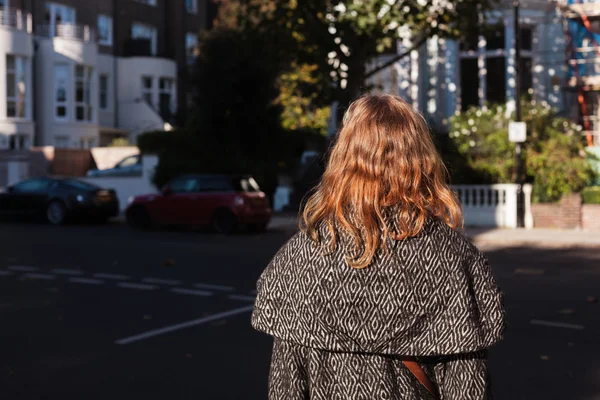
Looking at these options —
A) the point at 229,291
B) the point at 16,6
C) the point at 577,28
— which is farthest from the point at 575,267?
the point at 16,6

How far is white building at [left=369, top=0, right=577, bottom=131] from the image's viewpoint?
3066 cm

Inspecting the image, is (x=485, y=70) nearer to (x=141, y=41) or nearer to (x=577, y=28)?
(x=577, y=28)

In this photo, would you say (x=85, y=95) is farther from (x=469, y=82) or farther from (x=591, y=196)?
(x=591, y=196)

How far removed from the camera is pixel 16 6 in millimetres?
42688

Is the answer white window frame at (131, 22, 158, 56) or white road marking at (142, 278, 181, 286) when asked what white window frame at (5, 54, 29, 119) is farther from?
white road marking at (142, 278, 181, 286)

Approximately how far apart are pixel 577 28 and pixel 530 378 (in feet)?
83.7

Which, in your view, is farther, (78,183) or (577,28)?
(577,28)

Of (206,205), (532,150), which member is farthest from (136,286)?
(532,150)

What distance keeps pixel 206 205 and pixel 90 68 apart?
24728 millimetres

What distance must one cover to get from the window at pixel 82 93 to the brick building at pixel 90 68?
0.15 feet

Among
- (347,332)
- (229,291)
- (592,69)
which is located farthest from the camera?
(592,69)

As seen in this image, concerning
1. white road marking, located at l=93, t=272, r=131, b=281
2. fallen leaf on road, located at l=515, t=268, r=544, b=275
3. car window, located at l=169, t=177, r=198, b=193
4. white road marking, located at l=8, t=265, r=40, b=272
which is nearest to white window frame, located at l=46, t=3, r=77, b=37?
car window, located at l=169, t=177, r=198, b=193

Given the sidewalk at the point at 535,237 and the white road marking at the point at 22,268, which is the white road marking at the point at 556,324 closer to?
→ the white road marking at the point at 22,268

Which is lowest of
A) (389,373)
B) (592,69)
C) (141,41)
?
(389,373)
